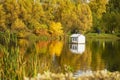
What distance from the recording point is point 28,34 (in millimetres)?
53156

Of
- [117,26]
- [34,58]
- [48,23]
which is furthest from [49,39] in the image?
[34,58]

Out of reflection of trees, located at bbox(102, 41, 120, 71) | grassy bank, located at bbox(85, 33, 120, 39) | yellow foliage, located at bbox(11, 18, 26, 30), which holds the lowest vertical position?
grassy bank, located at bbox(85, 33, 120, 39)

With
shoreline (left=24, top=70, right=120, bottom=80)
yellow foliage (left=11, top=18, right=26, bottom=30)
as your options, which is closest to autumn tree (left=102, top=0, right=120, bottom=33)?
yellow foliage (left=11, top=18, right=26, bottom=30)

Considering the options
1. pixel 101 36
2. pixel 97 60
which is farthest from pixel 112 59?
pixel 101 36

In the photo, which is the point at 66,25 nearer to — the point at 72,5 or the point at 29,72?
the point at 72,5

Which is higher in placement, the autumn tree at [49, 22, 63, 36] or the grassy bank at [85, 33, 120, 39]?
the autumn tree at [49, 22, 63, 36]

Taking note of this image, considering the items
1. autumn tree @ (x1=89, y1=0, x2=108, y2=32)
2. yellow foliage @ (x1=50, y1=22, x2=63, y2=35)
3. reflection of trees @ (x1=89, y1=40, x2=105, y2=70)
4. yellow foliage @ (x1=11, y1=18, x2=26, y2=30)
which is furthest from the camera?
autumn tree @ (x1=89, y1=0, x2=108, y2=32)

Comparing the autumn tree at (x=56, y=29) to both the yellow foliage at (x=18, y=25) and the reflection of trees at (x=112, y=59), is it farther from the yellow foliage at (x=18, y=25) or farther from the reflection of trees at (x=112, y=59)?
the reflection of trees at (x=112, y=59)

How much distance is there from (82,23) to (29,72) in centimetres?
5301

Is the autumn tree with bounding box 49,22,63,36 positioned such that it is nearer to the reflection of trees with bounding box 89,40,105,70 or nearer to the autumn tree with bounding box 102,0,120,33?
the autumn tree with bounding box 102,0,120,33

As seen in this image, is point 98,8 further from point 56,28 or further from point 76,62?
point 76,62

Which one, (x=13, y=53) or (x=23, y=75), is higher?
(x=13, y=53)

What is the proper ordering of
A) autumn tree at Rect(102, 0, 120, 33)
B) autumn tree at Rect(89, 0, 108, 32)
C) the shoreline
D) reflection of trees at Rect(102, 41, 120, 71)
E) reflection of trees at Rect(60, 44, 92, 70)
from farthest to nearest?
autumn tree at Rect(89, 0, 108, 32) → autumn tree at Rect(102, 0, 120, 33) → reflection of trees at Rect(60, 44, 92, 70) → reflection of trees at Rect(102, 41, 120, 71) → the shoreline

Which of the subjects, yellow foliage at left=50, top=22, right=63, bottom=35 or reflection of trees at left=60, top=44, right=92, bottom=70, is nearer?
reflection of trees at left=60, top=44, right=92, bottom=70
